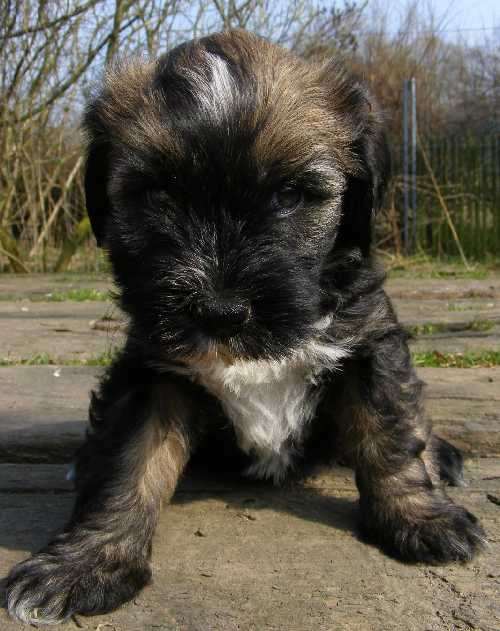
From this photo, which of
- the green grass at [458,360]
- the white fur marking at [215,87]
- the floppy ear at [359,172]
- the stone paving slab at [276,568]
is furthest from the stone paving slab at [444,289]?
the white fur marking at [215,87]

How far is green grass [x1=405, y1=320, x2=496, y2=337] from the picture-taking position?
4.90 meters

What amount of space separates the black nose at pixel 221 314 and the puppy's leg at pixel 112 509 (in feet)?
1.47

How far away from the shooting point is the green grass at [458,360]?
12.8ft

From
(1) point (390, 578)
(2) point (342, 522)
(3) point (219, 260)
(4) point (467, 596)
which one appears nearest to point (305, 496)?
(2) point (342, 522)

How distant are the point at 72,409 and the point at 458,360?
192 centimetres

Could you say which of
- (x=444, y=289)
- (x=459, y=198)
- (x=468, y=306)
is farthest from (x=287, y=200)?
(x=459, y=198)

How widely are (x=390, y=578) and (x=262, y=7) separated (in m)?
9.80

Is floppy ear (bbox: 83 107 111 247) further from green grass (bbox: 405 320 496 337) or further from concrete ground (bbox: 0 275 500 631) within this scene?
green grass (bbox: 405 320 496 337)

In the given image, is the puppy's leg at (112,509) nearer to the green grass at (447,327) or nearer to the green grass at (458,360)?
the green grass at (458,360)

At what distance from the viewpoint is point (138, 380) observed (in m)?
2.16

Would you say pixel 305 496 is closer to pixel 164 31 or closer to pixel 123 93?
pixel 123 93

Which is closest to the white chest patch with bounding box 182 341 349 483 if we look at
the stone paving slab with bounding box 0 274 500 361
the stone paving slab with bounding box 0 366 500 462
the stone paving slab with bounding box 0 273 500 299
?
the stone paving slab with bounding box 0 366 500 462

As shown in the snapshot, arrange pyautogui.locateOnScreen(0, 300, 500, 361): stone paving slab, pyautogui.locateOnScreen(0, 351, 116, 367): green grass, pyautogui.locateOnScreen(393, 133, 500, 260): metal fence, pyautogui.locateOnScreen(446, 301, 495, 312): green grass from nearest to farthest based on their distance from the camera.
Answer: pyautogui.locateOnScreen(0, 351, 116, 367): green grass → pyautogui.locateOnScreen(0, 300, 500, 361): stone paving slab → pyautogui.locateOnScreen(446, 301, 495, 312): green grass → pyautogui.locateOnScreen(393, 133, 500, 260): metal fence

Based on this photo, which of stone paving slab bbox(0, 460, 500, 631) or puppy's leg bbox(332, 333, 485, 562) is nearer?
stone paving slab bbox(0, 460, 500, 631)
